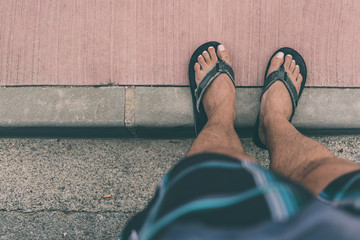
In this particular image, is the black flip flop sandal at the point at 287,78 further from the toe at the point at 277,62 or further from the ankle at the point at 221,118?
the ankle at the point at 221,118

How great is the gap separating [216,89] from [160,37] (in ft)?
1.57

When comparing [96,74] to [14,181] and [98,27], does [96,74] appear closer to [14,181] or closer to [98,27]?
[98,27]

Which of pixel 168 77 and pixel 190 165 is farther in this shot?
pixel 168 77

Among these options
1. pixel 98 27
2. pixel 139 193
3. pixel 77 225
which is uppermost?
pixel 98 27

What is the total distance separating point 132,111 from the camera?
1667mm

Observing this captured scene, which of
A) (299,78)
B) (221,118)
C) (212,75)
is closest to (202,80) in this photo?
(212,75)

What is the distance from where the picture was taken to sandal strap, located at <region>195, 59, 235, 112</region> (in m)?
1.70

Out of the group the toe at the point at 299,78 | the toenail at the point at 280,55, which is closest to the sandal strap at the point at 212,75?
the toenail at the point at 280,55

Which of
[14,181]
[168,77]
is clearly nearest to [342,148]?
[168,77]

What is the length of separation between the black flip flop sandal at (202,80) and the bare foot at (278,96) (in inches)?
9.8

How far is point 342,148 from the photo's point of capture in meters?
1.75

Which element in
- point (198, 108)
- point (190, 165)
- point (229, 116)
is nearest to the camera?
point (190, 165)

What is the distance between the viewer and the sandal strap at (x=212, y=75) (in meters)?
1.70

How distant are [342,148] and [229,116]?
792 millimetres
